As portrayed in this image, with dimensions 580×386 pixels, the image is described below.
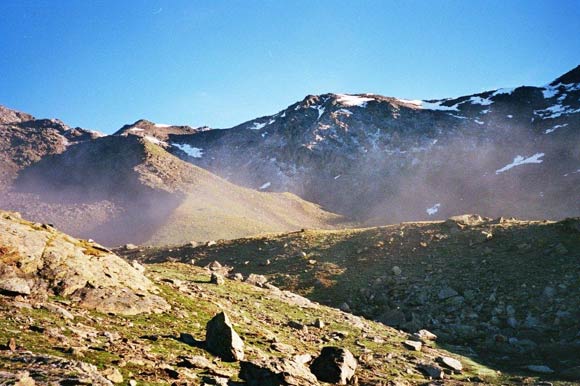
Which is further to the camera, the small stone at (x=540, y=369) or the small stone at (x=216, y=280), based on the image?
the small stone at (x=216, y=280)

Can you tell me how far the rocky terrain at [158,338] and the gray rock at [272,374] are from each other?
3 centimetres

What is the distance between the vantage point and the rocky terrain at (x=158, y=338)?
9.08 m

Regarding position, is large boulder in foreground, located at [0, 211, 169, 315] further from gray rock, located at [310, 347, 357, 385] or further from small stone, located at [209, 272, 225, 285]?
small stone, located at [209, 272, 225, 285]

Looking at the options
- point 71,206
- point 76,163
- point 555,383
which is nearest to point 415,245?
point 555,383

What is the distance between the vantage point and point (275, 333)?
55.1 ft

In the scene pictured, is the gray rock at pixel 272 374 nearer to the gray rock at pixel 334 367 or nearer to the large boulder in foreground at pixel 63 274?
the gray rock at pixel 334 367

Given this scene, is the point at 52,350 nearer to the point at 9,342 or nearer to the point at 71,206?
the point at 9,342

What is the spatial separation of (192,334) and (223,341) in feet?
5.93

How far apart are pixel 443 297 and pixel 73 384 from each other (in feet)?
82.6

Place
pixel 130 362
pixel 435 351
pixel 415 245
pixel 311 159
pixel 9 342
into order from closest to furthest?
pixel 9 342 → pixel 130 362 → pixel 435 351 → pixel 415 245 → pixel 311 159

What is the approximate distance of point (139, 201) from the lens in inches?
4801

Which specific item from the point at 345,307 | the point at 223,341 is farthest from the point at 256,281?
the point at 223,341

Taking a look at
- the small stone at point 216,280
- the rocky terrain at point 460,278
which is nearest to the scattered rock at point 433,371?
the rocky terrain at point 460,278

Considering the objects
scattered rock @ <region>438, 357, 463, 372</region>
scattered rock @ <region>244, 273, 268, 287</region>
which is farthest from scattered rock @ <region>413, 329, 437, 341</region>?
scattered rock @ <region>244, 273, 268, 287</region>
